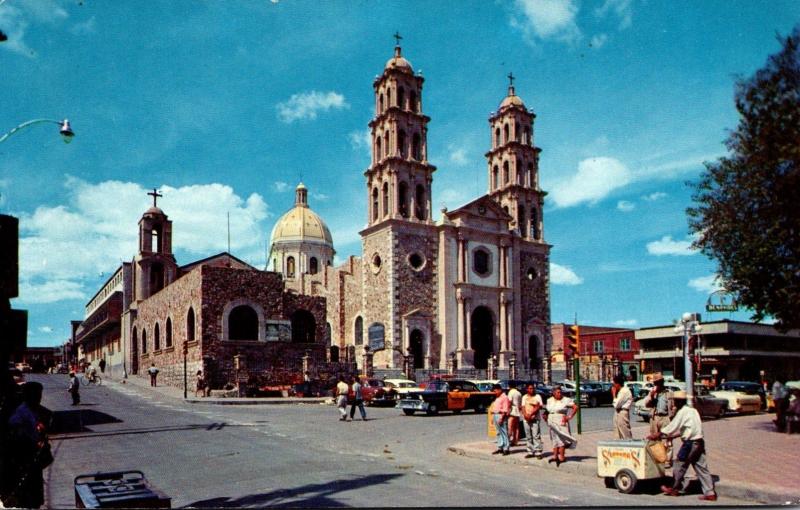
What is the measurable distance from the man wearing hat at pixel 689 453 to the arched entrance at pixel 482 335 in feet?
143

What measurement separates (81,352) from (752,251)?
73.4 m

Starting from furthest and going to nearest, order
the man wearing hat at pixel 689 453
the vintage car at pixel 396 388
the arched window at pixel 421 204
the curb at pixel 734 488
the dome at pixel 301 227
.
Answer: the dome at pixel 301 227, the arched window at pixel 421 204, the vintage car at pixel 396 388, the man wearing hat at pixel 689 453, the curb at pixel 734 488

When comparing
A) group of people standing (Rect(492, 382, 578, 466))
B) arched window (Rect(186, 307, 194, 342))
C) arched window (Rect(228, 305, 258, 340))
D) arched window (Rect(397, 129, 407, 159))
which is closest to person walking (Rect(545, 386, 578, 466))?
group of people standing (Rect(492, 382, 578, 466))

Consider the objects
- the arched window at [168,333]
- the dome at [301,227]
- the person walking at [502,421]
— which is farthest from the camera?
the dome at [301,227]

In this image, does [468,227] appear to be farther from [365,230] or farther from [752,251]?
[752,251]

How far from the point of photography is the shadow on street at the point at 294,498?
32.0 feet

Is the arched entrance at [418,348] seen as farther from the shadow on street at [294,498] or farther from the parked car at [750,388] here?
the shadow on street at [294,498]

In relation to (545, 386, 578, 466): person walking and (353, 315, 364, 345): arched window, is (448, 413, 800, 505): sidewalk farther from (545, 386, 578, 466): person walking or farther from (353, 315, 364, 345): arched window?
(353, 315, 364, 345): arched window

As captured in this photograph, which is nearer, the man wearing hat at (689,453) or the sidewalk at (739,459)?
the sidewalk at (739,459)

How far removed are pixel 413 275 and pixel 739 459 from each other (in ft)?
125

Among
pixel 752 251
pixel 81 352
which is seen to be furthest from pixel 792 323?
pixel 81 352

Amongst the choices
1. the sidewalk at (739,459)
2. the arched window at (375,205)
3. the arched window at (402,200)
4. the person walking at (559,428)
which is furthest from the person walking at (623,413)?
the arched window at (375,205)

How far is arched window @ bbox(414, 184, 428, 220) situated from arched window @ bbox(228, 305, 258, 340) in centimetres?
1807

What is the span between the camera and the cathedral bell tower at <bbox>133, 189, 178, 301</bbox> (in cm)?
4844
